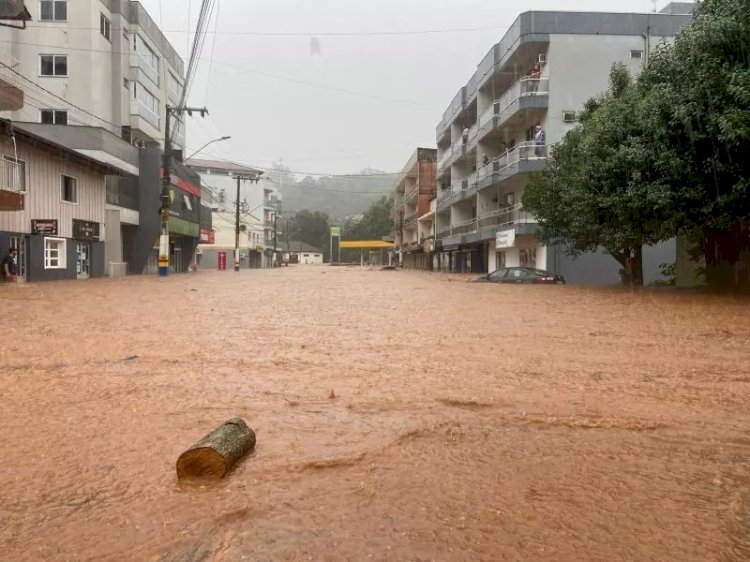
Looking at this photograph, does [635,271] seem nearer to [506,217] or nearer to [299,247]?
[506,217]

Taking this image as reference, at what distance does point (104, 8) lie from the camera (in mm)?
33156

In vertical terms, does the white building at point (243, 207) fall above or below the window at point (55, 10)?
below

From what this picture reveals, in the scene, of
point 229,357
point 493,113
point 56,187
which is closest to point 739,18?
point 229,357

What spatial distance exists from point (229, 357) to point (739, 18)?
14.1 m

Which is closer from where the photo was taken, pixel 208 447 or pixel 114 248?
pixel 208 447

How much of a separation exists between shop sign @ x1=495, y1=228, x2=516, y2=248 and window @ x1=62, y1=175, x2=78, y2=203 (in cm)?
2072

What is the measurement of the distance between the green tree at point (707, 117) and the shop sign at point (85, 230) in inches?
916

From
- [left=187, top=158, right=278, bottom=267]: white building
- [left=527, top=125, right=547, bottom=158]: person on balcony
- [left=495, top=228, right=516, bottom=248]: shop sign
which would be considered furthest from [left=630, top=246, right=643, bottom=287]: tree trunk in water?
[left=187, top=158, right=278, bottom=267]: white building

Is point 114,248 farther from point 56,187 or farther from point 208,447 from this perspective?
point 208,447

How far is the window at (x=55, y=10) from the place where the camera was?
1249 inches

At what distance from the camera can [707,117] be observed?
545 inches

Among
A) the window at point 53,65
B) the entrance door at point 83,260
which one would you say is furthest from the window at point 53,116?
the entrance door at point 83,260

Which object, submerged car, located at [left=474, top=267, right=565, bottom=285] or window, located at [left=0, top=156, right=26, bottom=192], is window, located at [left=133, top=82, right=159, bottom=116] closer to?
window, located at [left=0, top=156, right=26, bottom=192]

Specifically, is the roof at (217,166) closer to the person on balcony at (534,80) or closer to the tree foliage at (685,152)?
the person on balcony at (534,80)
